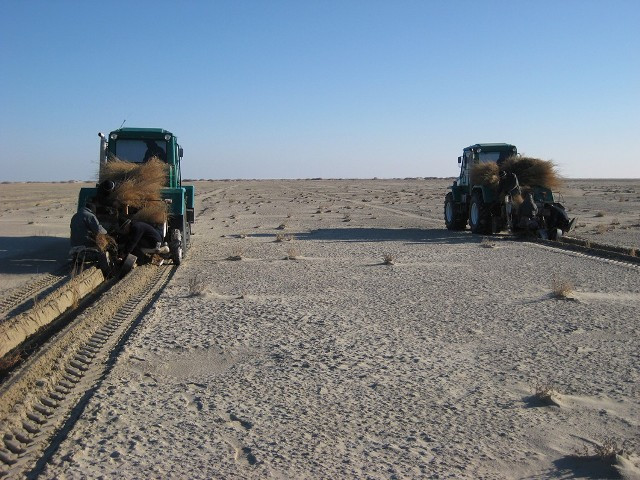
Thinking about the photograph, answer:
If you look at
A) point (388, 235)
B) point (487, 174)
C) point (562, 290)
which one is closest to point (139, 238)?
point (562, 290)

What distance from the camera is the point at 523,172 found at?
2141 centimetres

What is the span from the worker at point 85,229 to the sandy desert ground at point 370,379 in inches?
48.9

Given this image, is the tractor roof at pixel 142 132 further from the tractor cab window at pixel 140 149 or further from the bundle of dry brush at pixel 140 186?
the bundle of dry brush at pixel 140 186

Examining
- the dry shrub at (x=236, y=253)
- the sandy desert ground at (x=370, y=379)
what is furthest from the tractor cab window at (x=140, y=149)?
the sandy desert ground at (x=370, y=379)

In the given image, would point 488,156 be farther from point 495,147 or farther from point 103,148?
point 103,148

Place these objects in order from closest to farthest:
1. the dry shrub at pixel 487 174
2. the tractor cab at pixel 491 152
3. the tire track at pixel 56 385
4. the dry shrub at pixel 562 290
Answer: the tire track at pixel 56 385, the dry shrub at pixel 562 290, the dry shrub at pixel 487 174, the tractor cab at pixel 491 152

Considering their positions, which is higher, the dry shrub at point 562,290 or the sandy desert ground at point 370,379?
the dry shrub at point 562,290

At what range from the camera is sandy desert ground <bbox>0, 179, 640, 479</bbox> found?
16.1 feet

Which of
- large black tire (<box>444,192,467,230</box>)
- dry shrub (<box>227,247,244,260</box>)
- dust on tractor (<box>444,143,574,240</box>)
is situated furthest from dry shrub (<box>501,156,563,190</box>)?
dry shrub (<box>227,247,244,260</box>)

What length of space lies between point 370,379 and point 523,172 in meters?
16.0

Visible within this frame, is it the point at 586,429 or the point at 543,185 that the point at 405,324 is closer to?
the point at 586,429

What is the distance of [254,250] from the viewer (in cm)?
1808

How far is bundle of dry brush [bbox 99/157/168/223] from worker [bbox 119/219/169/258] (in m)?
0.41

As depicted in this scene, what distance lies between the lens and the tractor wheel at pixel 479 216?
2236 cm
